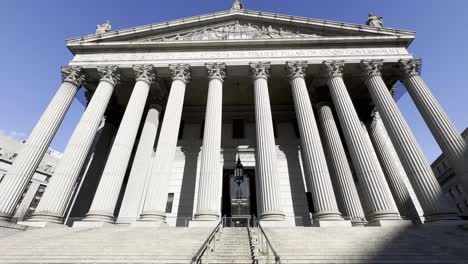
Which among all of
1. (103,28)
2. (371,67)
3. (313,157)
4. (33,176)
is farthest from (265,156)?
(33,176)

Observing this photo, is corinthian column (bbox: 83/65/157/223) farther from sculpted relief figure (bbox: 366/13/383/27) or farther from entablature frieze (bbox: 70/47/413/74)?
sculpted relief figure (bbox: 366/13/383/27)

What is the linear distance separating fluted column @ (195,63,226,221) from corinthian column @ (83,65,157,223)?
16.3ft

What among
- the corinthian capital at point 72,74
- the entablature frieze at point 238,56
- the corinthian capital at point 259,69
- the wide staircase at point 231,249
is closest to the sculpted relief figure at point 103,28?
the entablature frieze at point 238,56

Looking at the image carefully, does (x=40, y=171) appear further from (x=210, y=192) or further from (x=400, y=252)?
(x=400, y=252)

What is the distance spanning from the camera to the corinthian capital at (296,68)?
703 inches

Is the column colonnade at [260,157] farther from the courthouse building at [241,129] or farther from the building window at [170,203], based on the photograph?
the building window at [170,203]

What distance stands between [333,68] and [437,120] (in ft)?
24.2

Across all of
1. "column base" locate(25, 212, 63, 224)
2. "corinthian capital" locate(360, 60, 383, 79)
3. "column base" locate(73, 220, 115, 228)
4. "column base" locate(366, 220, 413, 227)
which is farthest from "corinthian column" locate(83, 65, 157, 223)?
"corinthian capital" locate(360, 60, 383, 79)

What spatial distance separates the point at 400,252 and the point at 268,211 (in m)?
5.96

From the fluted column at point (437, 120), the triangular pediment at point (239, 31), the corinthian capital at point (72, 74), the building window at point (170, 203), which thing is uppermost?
the triangular pediment at point (239, 31)

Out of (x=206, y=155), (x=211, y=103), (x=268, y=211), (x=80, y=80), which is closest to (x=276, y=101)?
(x=211, y=103)

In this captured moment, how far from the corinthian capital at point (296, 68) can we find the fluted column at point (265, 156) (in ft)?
5.24

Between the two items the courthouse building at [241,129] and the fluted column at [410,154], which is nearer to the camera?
the fluted column at [410,154]

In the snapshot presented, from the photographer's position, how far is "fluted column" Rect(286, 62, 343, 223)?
42.8 feet
